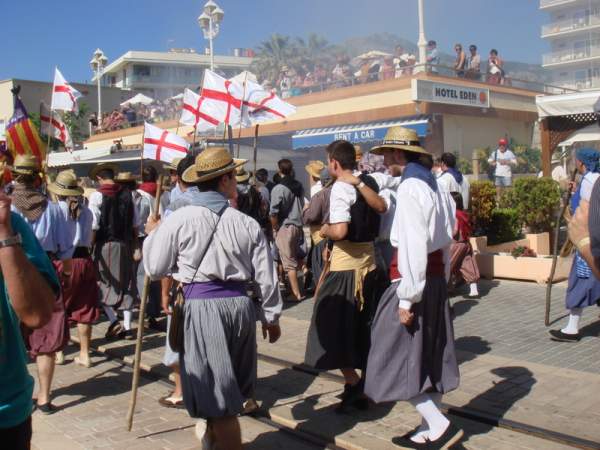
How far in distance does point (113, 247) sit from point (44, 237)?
85.3 inches

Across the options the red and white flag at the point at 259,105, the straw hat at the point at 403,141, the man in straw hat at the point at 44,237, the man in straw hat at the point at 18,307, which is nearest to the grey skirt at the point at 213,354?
Answer: the man in straw hat at the point at 18,307

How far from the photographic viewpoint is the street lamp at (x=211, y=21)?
2227 centimetres

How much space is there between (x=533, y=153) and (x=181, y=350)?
21.7 meters

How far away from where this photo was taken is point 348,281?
5008mm

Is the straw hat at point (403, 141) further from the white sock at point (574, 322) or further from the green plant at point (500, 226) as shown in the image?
the green plant at point (500, 226)

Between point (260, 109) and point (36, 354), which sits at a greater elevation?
point (260, 109)

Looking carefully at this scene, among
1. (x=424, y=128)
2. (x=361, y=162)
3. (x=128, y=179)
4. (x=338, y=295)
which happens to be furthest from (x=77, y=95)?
(x=424, y=128)

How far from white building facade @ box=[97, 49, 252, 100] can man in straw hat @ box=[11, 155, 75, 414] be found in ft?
216

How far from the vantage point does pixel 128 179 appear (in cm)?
810

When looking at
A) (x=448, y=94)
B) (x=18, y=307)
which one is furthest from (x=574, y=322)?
(x=448, y=94)

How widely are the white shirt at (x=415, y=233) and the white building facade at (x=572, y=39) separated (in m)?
67.4

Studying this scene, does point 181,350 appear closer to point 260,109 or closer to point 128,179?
point 128,179

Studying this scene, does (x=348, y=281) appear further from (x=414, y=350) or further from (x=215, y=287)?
(x=215, y=287)

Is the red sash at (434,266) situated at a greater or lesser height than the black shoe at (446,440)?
greater
